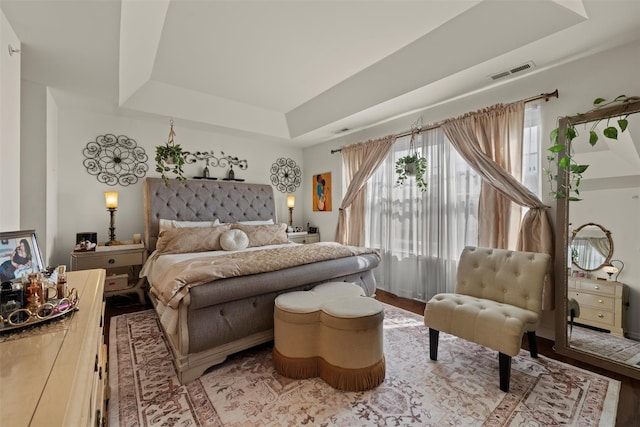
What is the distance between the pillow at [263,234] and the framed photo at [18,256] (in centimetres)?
240

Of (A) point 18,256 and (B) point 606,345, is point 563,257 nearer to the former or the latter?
(B) point 606,345

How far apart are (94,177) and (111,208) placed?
1.56ft

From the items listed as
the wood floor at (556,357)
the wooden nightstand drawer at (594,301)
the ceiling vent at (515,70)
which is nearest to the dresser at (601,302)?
the wooden nightstand drawer at (594,301)

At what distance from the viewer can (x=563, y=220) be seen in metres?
2.35

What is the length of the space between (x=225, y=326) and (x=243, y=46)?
2.50 metres

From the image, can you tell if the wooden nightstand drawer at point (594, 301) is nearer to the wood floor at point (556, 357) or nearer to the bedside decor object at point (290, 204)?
the wood floor at point (556, 357)

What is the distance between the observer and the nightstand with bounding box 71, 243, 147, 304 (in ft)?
9.82

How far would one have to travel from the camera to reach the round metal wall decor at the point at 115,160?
3447mm

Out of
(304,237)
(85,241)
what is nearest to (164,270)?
(85,241)

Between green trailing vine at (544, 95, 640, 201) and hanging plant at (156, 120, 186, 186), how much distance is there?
13.9ft

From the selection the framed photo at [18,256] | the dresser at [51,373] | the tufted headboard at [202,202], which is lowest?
the dresser at [51,373]

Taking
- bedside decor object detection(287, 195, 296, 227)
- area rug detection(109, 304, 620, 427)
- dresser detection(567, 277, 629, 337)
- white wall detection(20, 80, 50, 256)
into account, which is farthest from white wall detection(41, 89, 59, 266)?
dresser detection(567, 277, 629, 337)

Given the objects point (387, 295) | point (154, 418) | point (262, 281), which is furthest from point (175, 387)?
point (387, 295)

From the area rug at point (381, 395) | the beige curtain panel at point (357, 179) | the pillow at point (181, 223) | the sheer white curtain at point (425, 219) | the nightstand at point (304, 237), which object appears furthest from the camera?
the nightstand at point (304, 237)
